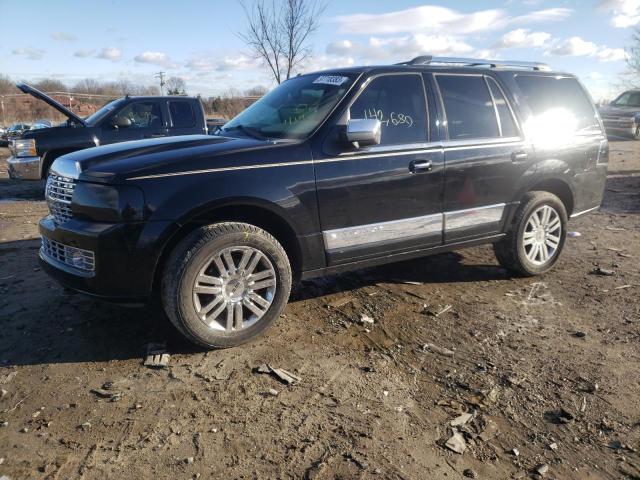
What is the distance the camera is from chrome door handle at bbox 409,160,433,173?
12.8 ft

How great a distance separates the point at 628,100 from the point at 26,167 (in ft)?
75.4

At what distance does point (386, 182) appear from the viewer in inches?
150

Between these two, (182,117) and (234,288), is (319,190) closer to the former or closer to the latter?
(234,288)

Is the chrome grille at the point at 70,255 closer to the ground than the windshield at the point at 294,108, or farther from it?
closer to the ground

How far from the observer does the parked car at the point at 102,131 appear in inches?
340

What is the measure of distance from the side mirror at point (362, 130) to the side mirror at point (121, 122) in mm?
6294

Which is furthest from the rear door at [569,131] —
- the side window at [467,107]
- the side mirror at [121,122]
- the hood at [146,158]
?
the side mirror at [121,122]

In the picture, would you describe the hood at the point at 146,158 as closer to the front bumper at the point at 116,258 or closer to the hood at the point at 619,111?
the front bumper at the point at 116,258

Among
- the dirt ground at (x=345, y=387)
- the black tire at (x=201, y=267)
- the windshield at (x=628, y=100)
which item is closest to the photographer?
the dirt ground at (x=345, y=387)

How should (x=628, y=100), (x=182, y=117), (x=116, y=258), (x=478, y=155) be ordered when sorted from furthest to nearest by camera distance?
(x=628, y=100), (x=182, y=117), (x=478, y=155), (x=116, y=258)

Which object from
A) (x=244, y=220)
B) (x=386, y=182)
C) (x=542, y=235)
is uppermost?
(x=386, y=182)

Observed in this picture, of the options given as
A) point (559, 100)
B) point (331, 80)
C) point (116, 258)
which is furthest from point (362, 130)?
point (559, 100)

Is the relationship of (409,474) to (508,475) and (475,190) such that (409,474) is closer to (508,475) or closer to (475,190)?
(508,475)

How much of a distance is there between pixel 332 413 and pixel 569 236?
508 cm
